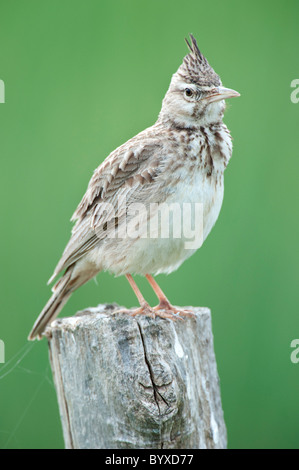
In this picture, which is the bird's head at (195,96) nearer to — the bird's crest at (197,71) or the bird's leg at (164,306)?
the bird's crest at (197,71)

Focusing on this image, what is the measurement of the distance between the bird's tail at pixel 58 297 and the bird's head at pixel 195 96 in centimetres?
139

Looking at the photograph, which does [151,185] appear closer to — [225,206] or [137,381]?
[225,206]

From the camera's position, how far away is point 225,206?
4918mm

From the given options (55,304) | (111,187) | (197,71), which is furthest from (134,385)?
(197,71)

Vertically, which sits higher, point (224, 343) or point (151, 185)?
point (151, 185)

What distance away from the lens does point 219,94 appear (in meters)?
4.21

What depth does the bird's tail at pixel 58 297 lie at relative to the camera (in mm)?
4520

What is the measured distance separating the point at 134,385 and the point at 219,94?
6.91 feet

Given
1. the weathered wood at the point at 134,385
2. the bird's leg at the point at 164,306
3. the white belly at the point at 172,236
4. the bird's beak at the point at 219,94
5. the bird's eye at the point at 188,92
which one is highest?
the bird's eye at the point at 188,92

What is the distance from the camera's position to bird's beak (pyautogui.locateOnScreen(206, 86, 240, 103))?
414cm

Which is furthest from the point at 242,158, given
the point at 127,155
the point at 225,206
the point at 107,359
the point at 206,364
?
the point at 107,359

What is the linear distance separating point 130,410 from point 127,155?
6.11 feet

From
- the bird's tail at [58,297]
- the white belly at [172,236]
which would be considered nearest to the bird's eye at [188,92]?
the white belly at [172,236]

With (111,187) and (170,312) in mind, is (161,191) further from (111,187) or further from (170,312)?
(170,312)
